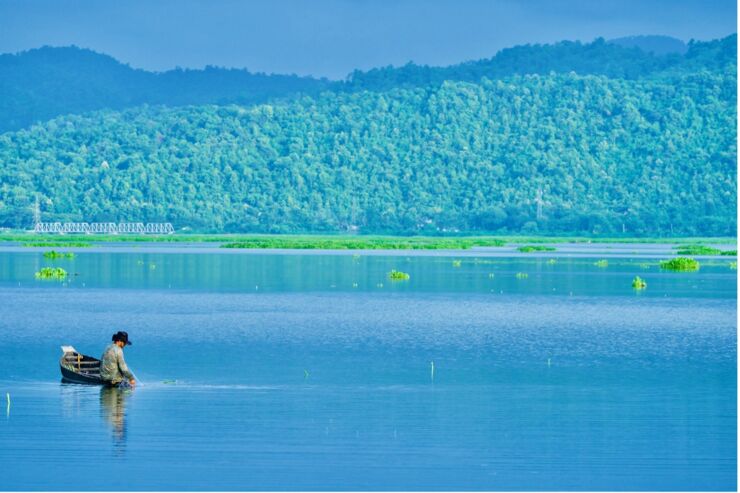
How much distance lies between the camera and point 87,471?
1583 centimetres

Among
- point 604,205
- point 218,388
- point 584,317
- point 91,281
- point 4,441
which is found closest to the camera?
point 4,441

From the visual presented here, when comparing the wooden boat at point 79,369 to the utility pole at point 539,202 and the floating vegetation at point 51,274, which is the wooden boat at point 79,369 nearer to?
the floating vegetation at point 51,274

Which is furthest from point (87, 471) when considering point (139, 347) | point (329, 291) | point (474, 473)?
point (329, 291)

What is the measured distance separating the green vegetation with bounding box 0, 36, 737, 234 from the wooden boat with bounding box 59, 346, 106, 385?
130529mm

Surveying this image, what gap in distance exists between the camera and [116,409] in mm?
20016

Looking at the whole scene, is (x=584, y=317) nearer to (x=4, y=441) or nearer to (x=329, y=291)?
(x=329, y=291)

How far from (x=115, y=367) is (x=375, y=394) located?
13.7 ft

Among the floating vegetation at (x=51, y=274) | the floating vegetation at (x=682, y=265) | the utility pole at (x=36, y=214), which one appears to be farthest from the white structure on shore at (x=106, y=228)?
the floating vegetation at (x=51, y=274)

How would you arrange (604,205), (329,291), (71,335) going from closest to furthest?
(71,335) → (329,291) → (604,205)

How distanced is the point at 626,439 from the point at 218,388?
739 cm

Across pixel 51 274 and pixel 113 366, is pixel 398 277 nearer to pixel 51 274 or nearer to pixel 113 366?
pixel 51 274

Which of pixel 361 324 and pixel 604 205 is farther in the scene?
pixel 604 205

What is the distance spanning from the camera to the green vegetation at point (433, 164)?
160 m

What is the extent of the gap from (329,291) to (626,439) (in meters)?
33.0
